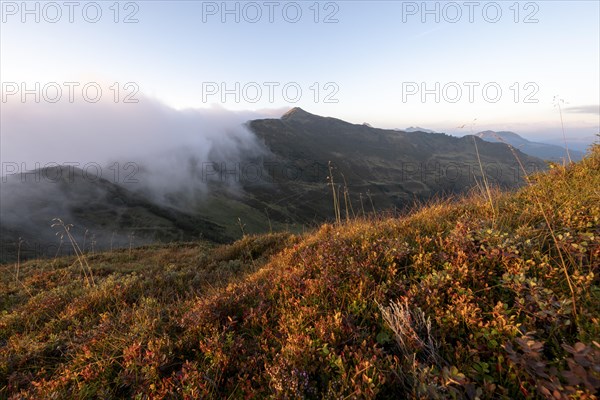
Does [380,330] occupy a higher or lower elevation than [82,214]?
higher

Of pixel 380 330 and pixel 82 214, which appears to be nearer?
pixel 380 330

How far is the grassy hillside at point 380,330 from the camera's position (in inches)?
101

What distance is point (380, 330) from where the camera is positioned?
3.37 m

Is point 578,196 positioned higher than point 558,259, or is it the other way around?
point 578,196

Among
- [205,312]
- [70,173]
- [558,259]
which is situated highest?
[70,173]

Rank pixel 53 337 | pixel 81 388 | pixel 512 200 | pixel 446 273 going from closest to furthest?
pixel 81 388
pixel 446 273
pixel 53 337
pixel 512 200

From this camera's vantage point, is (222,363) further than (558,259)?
No

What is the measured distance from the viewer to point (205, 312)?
13.3 ft

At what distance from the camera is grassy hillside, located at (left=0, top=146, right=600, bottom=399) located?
256cm

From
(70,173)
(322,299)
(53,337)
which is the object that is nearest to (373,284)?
(322,299)

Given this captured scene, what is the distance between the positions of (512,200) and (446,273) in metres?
4.10

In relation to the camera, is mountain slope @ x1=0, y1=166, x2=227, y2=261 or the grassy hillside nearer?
the grassy hillside

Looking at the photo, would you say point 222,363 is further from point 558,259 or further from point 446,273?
point 558,259

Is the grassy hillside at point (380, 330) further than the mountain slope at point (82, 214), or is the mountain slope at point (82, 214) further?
the mountain slope at point (82, 214)
